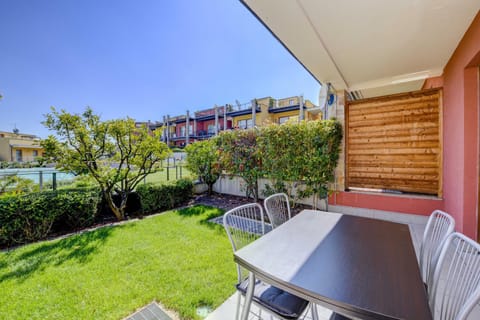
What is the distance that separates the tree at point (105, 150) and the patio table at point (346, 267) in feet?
13.0

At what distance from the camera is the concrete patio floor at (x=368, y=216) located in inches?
68.6

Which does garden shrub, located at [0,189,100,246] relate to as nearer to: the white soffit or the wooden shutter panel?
the white soffit

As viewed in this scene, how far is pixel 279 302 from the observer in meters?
1.32

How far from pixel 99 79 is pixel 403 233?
946 centimetres

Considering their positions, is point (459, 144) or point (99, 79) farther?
point (99, 79)

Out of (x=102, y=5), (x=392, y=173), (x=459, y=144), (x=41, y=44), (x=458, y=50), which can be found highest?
(x=102, y=5)

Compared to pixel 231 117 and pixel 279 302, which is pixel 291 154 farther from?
pixel 231 117

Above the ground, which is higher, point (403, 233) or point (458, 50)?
point (458, 50)

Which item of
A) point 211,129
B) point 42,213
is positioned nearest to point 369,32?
point 42,213

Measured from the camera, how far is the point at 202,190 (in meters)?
6.81

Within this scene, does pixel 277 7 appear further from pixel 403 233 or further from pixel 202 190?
pixel 202 190

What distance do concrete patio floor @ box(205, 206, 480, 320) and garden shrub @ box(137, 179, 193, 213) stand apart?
3498 millimetres

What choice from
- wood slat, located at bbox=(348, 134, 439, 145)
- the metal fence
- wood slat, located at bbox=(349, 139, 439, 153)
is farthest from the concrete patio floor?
the metal fence

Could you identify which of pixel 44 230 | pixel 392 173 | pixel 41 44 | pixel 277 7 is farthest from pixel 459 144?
pixel 41 44
